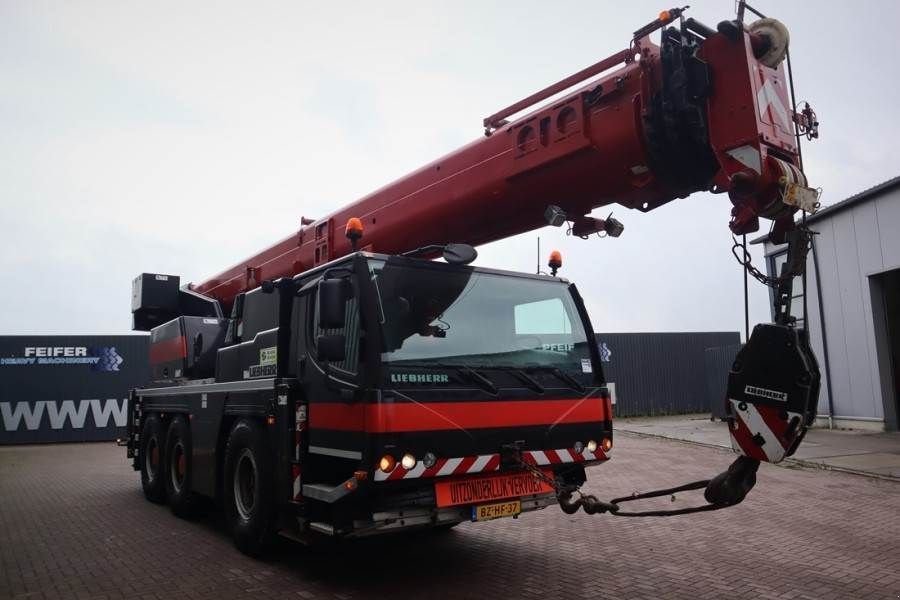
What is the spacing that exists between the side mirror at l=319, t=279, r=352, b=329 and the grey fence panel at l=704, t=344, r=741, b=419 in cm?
1796

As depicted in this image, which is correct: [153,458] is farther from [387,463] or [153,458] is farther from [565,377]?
[565,377]

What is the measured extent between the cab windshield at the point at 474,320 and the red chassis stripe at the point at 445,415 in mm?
315

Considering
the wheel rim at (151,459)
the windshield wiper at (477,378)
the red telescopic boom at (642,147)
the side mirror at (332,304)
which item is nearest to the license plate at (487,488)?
the windshield wiper at (477,378)

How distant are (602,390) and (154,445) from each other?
6258 millimetres

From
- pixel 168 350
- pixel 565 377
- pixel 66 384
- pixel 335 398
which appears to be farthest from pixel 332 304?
pixel 66 384

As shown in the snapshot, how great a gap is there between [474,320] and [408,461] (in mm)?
1241

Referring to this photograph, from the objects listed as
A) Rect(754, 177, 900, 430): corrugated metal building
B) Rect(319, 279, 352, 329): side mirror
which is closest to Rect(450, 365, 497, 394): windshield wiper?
Rect(319, 279, 352, 329): side mirror

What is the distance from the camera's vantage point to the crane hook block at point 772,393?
12.2 ft

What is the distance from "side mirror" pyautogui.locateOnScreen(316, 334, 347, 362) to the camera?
4672 mm

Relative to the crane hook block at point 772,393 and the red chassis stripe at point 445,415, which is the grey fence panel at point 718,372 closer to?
the red chassis stripe at point 445,415

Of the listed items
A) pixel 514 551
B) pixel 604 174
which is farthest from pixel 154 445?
pixel 604 174

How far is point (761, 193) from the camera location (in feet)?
12.7

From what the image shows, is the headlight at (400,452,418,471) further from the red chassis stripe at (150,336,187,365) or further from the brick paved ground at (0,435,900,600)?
the red chassis stripe at (150,336,187,365)

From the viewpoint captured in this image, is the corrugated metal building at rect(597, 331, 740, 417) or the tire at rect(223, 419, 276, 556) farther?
the corrugated metal building at rect(597, 331, 740, 417)
